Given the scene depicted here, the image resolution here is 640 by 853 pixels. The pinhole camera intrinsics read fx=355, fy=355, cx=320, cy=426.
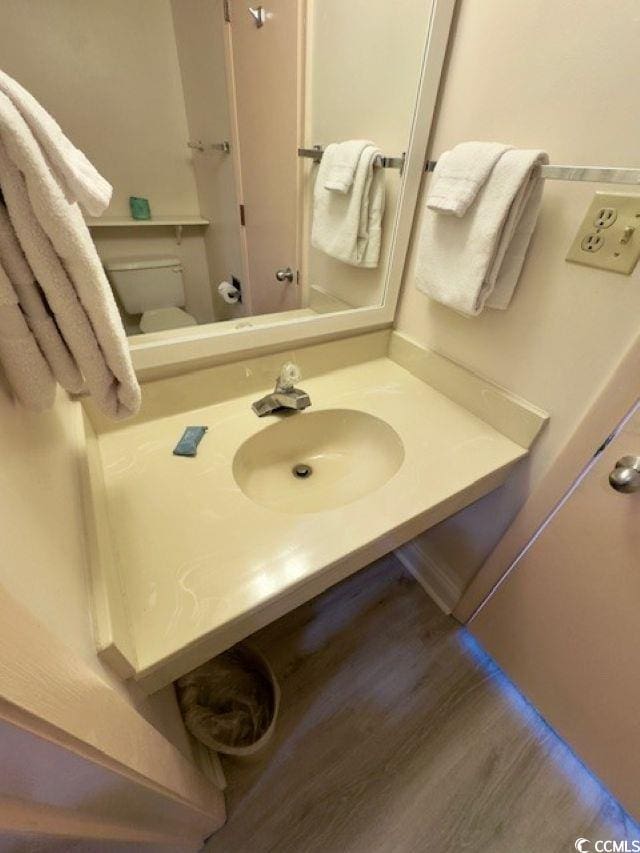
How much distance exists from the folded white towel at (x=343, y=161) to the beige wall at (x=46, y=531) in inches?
32.5

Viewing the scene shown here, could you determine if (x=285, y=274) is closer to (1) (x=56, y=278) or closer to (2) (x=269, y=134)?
(2) (x=269, y=134)

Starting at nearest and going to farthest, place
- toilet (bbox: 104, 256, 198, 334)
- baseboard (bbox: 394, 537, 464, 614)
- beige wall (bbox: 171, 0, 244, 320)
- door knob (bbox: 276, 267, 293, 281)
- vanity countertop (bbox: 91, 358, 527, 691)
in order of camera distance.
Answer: vanity countertop (bbox: 91, 358, 527, 691)
beige wall (bbox: 171, 0, 244, 320)
toilet (bbox: 104, 256, 198, 334)
door knob (bbox: 276, 267, 293, 281)
baseboard (bbox: 394, 537, 464, 614)

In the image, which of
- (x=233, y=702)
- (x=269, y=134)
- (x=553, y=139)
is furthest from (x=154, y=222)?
(x=233, y=702)

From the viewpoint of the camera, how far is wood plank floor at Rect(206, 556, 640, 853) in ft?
2.94

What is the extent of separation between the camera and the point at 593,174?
616mm

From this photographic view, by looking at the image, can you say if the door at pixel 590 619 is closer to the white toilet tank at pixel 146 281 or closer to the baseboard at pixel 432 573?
the baseboard at pixel 432 573

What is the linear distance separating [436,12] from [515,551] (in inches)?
50.2

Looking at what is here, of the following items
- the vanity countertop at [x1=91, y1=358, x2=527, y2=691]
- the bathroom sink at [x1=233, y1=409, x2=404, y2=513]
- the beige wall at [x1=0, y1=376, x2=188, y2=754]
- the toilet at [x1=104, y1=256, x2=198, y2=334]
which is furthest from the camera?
the bathroom sink at [x1=233, y1=409, x2=404, y2=513]

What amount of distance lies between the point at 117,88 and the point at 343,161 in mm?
498

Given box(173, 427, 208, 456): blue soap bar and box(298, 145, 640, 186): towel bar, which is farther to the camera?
box(173, 427, 208, 456): blue soap bar

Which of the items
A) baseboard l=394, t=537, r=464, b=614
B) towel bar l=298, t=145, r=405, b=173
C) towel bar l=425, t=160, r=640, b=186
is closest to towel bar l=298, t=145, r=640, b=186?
towel bar l=425, t=160, r=640, b=186

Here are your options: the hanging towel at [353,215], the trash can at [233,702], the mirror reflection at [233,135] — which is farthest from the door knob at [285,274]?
the trash can at [233,702]

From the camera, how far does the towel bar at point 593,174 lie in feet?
1.92

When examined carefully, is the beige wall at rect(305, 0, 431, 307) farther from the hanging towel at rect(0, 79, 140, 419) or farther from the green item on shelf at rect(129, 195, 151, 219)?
the hanging towel at rect(0, 79, 140, 419)
